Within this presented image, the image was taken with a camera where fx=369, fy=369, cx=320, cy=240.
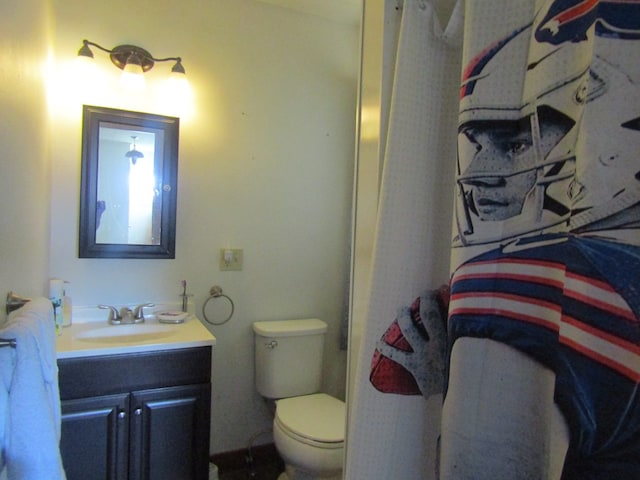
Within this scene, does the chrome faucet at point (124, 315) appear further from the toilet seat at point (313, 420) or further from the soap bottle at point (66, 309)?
the toilet seat at point (313, 420)

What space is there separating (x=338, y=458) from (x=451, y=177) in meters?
1.36

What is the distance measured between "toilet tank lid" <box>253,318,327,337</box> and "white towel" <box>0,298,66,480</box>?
1224 millimetres

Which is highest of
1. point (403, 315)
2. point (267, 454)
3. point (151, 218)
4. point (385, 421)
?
point (151, 218)

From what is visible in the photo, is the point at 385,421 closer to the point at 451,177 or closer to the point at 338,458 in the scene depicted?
the point at 451,177

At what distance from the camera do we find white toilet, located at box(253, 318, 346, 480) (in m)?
1.62

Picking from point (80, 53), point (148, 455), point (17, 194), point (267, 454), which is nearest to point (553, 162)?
point (17, 194)

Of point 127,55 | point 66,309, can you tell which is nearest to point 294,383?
point 66,309

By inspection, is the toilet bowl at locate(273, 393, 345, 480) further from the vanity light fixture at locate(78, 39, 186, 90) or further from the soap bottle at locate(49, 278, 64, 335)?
the vanity light fixture at locate(78, 39, 186, 90)

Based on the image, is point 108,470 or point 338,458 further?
point 338,458

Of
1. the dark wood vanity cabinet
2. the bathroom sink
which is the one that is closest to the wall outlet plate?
the bathroom sink

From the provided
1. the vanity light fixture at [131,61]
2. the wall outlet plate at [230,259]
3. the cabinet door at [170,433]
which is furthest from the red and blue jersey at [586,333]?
the vanity light fixture at [131,61]

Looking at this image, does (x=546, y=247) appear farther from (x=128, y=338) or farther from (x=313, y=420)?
(x=128, y=338)

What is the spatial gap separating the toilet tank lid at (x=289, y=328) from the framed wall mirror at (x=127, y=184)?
0.60m

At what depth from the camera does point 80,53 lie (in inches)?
65.2
